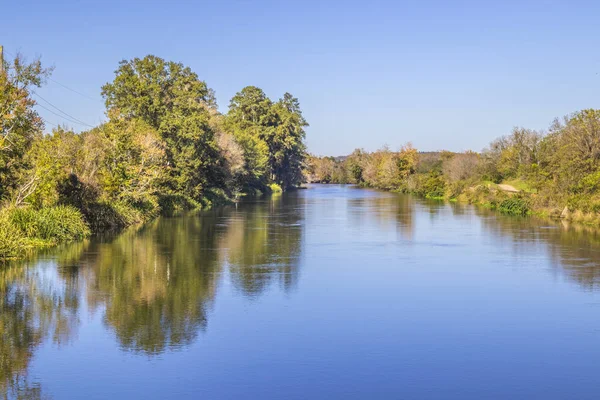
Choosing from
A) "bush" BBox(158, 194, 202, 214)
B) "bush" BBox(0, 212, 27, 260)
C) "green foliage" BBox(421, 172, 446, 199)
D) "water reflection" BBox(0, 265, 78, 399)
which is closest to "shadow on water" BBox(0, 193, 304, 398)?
"water reflection" BBox(0, 265, 78, 399)

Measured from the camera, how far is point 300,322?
50.9 feet

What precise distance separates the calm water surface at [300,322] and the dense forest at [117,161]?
2.57 m

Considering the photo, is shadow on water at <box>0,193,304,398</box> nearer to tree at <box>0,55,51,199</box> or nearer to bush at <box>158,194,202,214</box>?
tree at <box>0,55,51,199</box>

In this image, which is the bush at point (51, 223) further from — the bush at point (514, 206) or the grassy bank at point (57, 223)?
the bush at point (514, 206)

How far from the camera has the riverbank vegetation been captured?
1774 inches

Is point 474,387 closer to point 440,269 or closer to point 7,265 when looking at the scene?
point 440,269

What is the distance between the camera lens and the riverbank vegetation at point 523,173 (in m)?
45.1

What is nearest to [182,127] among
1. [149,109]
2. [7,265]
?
[149,109]

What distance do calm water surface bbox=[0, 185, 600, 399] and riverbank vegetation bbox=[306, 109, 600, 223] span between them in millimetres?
16266

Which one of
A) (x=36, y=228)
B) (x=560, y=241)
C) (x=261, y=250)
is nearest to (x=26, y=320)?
(x=36, y=228)

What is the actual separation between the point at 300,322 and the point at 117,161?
27010mm

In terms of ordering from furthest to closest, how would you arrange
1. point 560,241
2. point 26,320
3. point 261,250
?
point 560,241, point 261,250, point 26,320

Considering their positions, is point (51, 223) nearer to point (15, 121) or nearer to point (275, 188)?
point (15, 121)

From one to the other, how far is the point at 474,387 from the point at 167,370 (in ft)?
16.7
